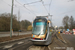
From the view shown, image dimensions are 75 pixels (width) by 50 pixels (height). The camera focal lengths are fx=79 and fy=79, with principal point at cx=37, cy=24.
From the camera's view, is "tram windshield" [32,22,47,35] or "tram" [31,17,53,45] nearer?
"tram" [31,17,53,45]

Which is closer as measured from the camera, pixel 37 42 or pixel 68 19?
pixel 37 42

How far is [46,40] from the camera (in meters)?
8.54

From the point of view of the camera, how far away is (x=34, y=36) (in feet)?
28.6

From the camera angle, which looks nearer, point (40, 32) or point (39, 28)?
point (40, 32)

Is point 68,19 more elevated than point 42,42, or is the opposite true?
point 68,19

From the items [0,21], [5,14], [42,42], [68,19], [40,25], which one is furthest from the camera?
[68,19]

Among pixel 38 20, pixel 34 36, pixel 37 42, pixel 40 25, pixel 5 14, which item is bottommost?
pixel 37 42

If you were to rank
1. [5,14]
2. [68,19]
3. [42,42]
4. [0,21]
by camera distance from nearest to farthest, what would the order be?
[42,42]
[0,21]
[5,14]
[68,19]

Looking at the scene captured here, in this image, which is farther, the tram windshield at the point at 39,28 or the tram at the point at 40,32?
the tram windshield at the point at 39,28

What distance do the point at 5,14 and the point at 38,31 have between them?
41.6 meters

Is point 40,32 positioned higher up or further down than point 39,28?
further down

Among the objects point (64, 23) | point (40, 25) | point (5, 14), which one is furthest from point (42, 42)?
point (64, 23)

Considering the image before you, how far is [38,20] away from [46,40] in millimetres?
2528

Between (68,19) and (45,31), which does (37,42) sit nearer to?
(45,31)
